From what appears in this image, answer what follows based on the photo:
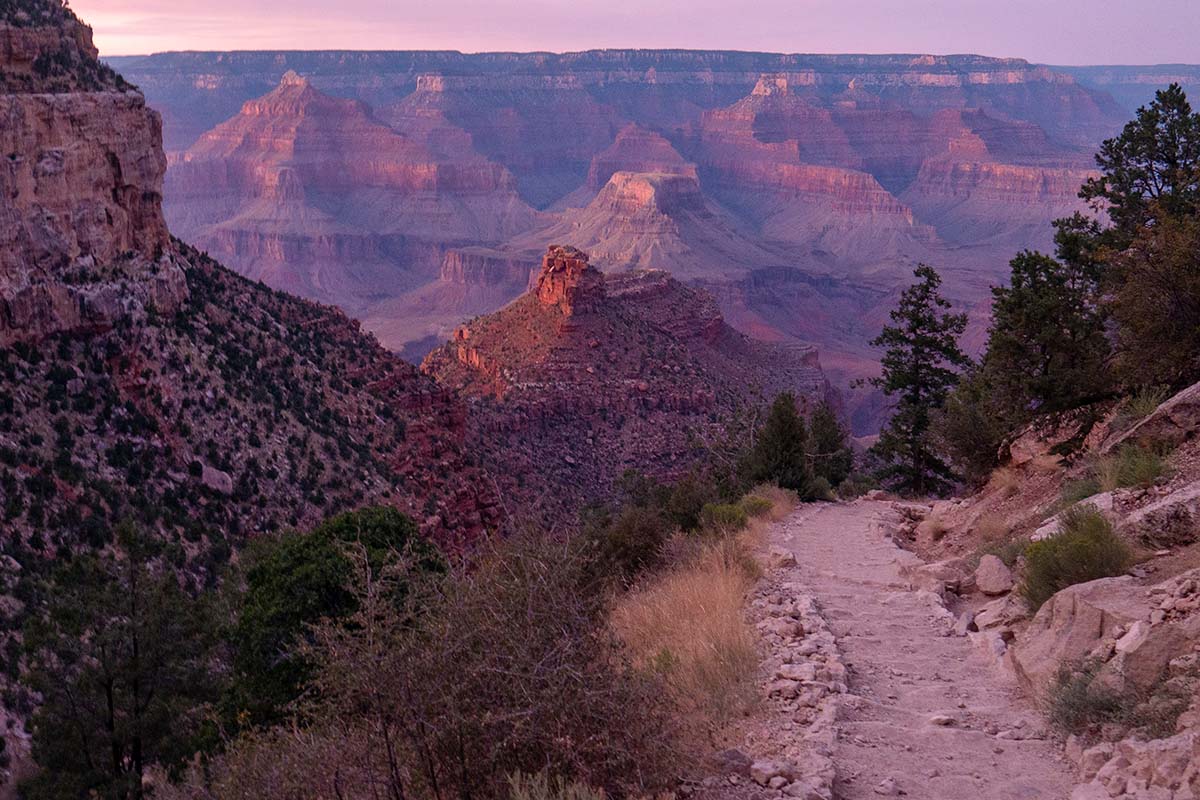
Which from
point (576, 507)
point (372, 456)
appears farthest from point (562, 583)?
point (576, 507)

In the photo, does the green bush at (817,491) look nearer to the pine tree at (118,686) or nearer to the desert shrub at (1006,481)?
the desert shrub at (1006,481)

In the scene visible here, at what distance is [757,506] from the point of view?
20.0 metres

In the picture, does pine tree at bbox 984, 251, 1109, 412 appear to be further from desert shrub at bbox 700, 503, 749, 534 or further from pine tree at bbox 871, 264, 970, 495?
pine tree at bbox 871, 264, 970, 495

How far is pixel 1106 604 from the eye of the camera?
28.3 ft

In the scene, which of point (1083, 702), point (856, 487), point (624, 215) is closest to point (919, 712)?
point (1083, 702)

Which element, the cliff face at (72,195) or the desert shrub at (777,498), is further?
the cliff face at (72,195)

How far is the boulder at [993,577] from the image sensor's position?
38.5ft

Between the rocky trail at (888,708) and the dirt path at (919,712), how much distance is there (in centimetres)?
1

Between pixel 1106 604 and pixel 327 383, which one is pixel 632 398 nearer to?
pixel 327 383

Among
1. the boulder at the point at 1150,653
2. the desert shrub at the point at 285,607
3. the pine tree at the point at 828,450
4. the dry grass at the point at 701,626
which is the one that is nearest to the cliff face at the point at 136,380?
the desert shrub at the point at 285,607

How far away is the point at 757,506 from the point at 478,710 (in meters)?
14.1

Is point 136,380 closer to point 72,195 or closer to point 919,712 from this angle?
point 72,195

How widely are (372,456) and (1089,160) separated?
542 ft

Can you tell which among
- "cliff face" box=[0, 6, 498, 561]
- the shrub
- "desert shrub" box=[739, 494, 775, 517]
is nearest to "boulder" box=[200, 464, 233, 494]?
"cliff face" box=[0, 6, 498, 561]
